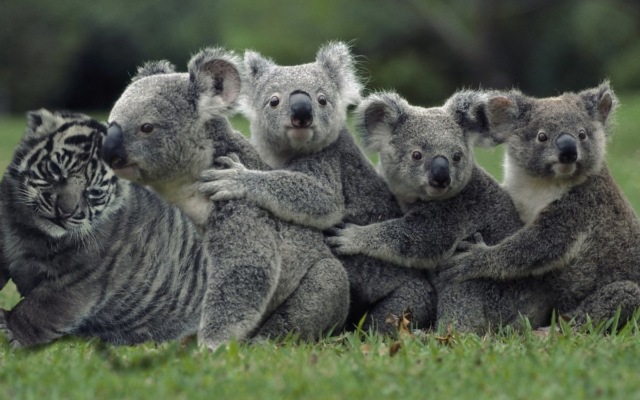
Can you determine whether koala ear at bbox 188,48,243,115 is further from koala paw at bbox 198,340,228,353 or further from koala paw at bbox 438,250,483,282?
koala paw at bbox 438,250,483,282

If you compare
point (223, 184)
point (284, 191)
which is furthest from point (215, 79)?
point (284, 191)

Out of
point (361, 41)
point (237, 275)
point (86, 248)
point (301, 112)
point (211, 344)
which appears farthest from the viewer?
point (361, 41)

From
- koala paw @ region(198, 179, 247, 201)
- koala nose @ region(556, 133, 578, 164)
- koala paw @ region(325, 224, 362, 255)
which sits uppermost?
koala nose @ region(556, 133, 578, 164)

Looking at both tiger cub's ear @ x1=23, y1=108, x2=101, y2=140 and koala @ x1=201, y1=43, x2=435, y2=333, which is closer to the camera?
koala @ x1=201, y1=43, x2=435, y2=333

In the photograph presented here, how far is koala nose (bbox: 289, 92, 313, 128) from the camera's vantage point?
666 cm

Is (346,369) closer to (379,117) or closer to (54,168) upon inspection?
(54,168)

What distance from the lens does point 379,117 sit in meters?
7.38

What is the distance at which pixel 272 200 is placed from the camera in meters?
6.36

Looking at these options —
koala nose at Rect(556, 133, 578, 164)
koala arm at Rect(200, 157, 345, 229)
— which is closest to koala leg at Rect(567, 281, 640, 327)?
koala nose at Rect(556, 133, 578, 164)

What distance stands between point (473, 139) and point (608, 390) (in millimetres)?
2915

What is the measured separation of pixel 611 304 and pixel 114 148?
136 inches

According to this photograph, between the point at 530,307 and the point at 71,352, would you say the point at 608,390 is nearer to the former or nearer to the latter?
the point at 530,307

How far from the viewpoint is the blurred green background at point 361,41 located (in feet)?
99.9

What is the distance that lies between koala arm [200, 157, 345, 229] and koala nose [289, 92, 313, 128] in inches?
12.3
